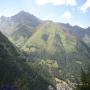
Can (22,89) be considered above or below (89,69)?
below

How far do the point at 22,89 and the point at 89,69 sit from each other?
9529cm

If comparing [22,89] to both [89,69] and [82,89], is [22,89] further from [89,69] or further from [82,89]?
[82,89]

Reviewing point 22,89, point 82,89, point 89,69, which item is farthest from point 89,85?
point 22,89

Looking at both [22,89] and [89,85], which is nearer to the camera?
[89,85]

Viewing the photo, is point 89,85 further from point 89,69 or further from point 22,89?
point 22,89

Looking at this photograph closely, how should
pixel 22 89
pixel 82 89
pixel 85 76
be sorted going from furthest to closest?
pixel 22 89 < pixel 85 76 < pixel 82 89

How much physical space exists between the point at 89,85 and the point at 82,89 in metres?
2.88

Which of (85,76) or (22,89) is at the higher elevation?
(85,76)

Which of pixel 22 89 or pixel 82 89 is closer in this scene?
pixel 82 89

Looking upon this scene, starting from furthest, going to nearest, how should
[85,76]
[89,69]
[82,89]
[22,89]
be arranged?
→ [22,89], [89,69], [85,76], [82,89]

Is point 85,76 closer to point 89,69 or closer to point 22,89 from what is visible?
point 89,69

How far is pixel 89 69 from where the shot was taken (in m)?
113

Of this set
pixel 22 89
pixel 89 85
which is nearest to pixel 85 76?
pixel 89 85

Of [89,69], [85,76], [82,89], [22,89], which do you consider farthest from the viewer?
[22,89]
